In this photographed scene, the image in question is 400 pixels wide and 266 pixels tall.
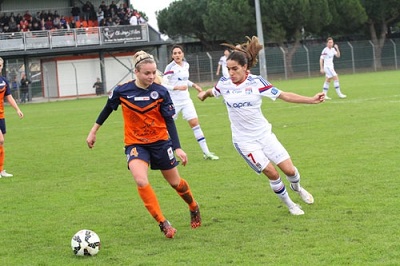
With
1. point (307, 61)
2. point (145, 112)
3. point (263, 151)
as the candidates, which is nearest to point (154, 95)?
point (145, 112)

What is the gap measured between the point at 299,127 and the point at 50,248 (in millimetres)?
10846

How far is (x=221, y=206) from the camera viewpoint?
8711 mm

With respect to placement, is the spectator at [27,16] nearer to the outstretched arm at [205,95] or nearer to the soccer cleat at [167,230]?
the outstretched arm at [205,95]

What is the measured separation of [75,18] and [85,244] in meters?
42.1

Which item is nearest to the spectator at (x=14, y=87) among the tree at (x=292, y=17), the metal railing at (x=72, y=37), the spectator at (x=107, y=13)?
the metal railing at (x=72, y=37)

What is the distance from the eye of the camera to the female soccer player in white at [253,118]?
7824 mm

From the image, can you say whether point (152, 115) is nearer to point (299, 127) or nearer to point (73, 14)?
point (299, 127)

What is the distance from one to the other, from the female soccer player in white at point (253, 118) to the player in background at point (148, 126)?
0.88 meters

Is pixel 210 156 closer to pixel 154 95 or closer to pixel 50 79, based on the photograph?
pixel 154 95

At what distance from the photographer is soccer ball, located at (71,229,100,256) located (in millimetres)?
6676

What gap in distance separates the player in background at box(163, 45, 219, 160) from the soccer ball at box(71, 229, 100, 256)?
20.7 ft

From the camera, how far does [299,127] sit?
1717 centimetres

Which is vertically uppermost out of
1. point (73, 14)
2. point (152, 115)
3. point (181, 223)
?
point (73, 14)

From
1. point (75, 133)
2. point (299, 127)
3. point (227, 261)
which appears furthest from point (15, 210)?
point (75, 133)
